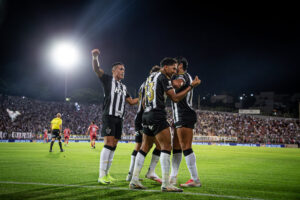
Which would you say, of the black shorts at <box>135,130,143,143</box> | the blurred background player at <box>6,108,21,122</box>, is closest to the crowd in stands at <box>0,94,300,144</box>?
the blurred background player at <box>6,108,21,122</box>

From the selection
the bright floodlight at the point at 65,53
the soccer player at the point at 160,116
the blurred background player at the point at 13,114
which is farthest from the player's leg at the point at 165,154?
the blurred background player at the point at 13,114

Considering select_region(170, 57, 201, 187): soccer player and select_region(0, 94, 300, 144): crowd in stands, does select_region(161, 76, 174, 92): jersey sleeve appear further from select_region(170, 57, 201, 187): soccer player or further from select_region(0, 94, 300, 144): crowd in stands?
select_region(0, 94, 300, 144): crowd in stands

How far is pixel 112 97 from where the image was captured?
6359mm

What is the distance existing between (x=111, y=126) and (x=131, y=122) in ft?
138

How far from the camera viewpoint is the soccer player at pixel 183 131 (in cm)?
586

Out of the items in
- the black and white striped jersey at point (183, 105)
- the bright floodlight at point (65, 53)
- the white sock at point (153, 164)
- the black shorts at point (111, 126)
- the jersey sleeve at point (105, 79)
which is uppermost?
the bright floodlight at point (65, 53)

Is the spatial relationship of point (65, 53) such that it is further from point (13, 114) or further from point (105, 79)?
point (105, 79)

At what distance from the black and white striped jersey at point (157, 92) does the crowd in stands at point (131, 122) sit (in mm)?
38169

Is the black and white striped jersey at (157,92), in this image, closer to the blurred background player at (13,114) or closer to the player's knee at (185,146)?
the player's knee at (185,146)

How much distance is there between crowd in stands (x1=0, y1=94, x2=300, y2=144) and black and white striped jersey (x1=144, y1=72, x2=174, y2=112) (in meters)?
38.2

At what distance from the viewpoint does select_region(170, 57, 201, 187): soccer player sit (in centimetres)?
586

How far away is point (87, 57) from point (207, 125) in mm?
32251

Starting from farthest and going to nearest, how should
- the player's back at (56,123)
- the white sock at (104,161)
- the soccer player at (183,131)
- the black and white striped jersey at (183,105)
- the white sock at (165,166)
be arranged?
the player's back at (56,123) < the black and white striped jersey at (183,105) < the white sock at (104,161) < the soccer player at (183,131) < the white sock at (165,166)

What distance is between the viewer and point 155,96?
17.4 feet
